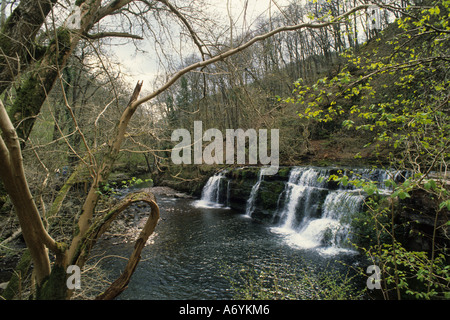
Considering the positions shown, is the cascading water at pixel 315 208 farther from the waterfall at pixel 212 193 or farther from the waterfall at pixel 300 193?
the waterfall at pixel 212 193

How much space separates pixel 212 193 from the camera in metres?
15.7

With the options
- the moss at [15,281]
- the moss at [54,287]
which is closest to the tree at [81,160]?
the moss at [54,287]

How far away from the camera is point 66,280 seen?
6.50 feet

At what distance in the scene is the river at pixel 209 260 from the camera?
5715 millimetres

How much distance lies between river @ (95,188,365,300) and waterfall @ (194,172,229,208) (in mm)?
4495

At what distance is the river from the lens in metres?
5.71

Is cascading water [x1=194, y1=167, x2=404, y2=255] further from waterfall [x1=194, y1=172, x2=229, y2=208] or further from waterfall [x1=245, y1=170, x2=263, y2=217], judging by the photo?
waterfall [x1=194, y1=172, x2=229, y2=208]

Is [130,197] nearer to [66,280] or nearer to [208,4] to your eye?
[66,280]

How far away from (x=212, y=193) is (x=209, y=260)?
8582 mm

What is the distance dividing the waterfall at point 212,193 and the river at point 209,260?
4495mm

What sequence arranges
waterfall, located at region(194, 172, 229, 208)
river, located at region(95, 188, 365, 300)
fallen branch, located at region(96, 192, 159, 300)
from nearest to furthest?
fallen branch, located at region(96, 192, 159, 300) → river, located at region(95, 188, 365, 300) → waterfall, located at region(194, 172, 229, 208)

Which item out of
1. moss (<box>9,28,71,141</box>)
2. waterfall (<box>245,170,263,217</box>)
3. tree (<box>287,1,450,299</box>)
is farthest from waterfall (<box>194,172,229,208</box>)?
moss (<box>9,28,71,141</box>)
